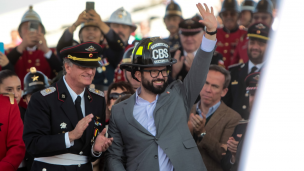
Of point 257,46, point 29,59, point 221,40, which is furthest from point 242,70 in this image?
point 29,59

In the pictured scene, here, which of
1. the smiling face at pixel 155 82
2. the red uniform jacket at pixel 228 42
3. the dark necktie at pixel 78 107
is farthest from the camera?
the red uniform jacket at pixel 228 42

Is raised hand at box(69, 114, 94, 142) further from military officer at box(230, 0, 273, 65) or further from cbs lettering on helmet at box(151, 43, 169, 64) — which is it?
military officer at box(230, 0, 273, 65)

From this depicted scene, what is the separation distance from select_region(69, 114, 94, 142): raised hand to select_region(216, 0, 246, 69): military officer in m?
4.44

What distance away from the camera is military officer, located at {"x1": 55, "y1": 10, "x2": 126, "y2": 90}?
5.83m

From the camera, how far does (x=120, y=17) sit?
7.16m

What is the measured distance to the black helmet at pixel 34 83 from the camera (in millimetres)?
5621

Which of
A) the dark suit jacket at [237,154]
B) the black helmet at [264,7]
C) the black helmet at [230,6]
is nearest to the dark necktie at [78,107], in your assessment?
the dark suit jacket at [237,154]

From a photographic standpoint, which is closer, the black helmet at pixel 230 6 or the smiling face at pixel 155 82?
the smiling face at pixel 155 82

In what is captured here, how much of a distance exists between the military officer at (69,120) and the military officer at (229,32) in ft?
13.0

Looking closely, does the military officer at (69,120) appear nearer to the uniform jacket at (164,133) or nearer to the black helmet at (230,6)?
the uniform jacket at (164,133)

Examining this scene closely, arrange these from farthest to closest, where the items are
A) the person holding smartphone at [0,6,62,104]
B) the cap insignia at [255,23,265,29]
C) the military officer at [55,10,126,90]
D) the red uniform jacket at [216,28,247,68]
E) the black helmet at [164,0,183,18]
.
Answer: the black helmet at [164,0,183,18]
the red uniform jacket at [216,28,247,68]
the person holding smartphone at [0,6,62,104]
the military officer at [55,10,126,90]
the cap insignia at [255,23,265,29]

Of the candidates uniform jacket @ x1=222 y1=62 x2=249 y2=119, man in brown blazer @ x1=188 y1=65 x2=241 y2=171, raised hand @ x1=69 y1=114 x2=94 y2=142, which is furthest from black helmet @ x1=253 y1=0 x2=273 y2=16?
raised hand @ x1=69 y1=114 x2=94 y2=142

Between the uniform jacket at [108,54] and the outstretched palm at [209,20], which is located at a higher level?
the outstretched palm at [209,20]

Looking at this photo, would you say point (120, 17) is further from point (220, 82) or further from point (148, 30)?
point (148, 30)
